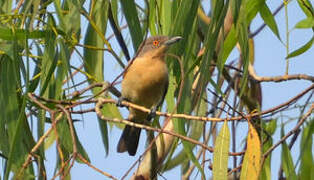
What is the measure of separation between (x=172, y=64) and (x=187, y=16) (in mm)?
466

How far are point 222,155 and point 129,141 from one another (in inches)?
80.9

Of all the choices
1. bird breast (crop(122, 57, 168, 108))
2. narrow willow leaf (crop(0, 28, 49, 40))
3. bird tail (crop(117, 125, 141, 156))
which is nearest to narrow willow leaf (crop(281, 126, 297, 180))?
narrow willow leaf (crop(0, 28, 49, 40))

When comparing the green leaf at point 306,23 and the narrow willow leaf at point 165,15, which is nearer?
the green leaf at point 306,23

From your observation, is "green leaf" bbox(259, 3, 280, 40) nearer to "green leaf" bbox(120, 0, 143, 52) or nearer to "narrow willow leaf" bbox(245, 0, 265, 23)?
"narrow willow leaf" bbox(245, 0, 265, 23)

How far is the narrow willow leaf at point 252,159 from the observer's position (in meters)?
2.62

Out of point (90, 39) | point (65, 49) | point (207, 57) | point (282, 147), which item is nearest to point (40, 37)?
point (65, 49)

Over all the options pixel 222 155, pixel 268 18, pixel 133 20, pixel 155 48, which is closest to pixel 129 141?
pixel 155 48

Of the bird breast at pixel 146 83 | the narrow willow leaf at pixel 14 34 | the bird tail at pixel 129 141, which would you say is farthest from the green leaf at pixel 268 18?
the bird tail at pixel 129 141

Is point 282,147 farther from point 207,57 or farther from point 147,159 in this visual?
point 147,159

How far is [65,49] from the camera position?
3.16 meters

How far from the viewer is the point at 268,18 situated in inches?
142

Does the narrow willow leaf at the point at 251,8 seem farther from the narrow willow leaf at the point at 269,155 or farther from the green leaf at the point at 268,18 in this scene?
the narrow willow leaf at the point at 269,155

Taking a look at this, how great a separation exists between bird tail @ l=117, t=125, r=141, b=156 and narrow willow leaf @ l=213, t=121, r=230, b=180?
195 centimetres

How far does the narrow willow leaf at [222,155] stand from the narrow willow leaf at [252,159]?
94 millimetres
